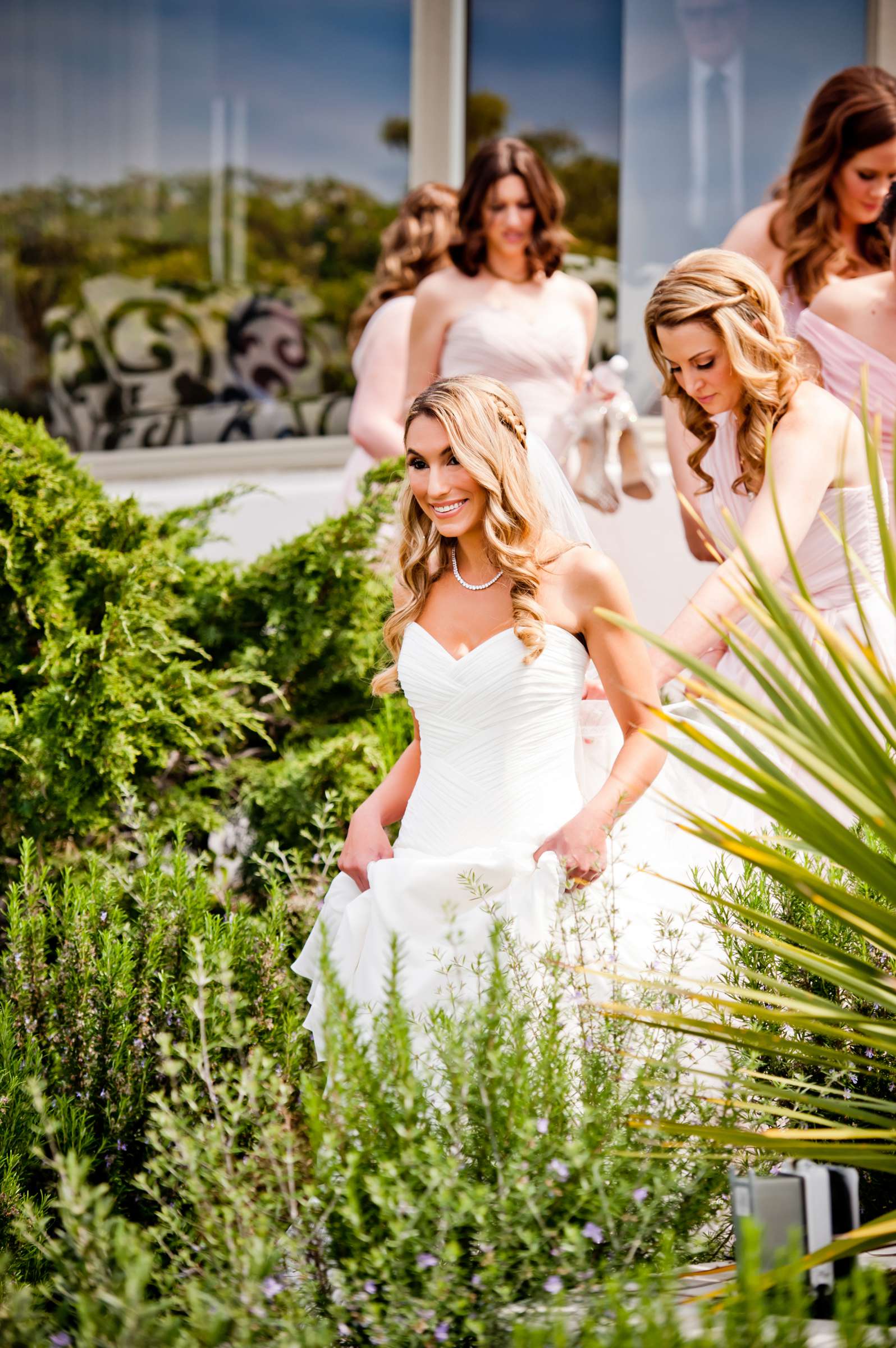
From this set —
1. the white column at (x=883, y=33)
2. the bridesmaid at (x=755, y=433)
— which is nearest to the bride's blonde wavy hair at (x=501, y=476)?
the bridesmaid at (x=755, y=433)

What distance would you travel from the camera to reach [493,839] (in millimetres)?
2668

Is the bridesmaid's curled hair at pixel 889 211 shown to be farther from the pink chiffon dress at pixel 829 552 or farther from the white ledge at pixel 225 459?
the white ledge at pixel 225 459

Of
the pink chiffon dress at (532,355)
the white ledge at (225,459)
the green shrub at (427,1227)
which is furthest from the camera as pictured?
the white ledge at (225,459)

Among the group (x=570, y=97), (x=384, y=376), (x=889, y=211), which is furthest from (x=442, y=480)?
(x=570, y=97)

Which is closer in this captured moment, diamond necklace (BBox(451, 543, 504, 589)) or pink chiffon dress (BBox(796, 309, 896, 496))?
diamond necklace (BBox(451, 543, 504, 589))

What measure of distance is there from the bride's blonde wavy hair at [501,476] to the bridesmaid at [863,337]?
1.16 meters

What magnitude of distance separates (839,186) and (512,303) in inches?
51.1

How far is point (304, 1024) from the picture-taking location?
8.46 ft

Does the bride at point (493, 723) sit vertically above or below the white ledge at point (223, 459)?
below

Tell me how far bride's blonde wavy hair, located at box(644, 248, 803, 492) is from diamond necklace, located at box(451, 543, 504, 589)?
0.61 m

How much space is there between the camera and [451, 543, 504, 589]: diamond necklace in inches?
109

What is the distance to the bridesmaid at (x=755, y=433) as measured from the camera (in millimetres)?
2865

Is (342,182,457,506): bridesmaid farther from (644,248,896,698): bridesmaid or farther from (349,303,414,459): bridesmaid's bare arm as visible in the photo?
(644,248,896,698): bridesmaid

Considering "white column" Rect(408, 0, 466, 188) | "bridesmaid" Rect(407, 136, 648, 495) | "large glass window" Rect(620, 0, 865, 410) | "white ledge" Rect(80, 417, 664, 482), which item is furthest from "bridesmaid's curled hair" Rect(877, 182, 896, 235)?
"white ledge" Rect(80, 417, 664, 482)
